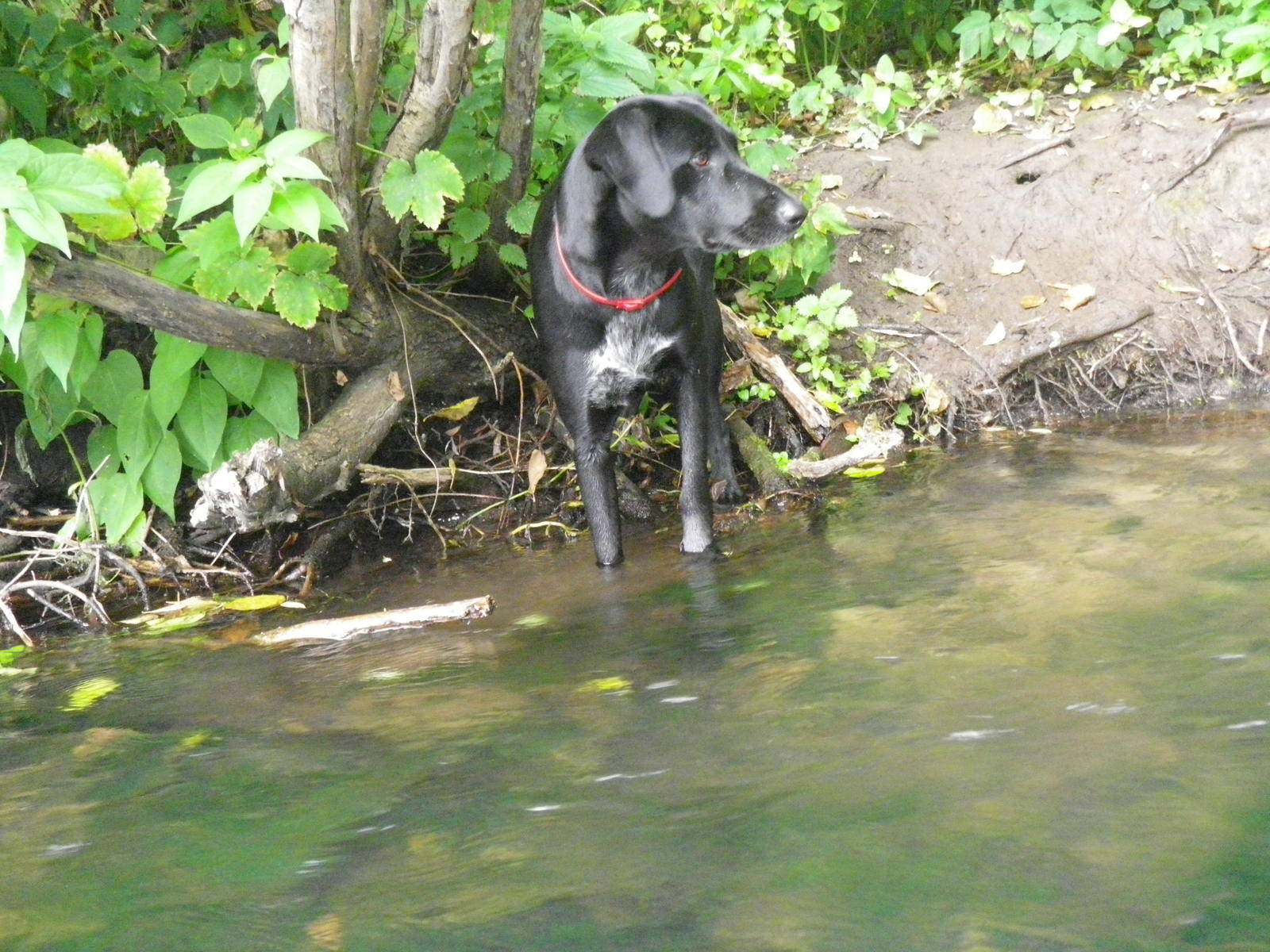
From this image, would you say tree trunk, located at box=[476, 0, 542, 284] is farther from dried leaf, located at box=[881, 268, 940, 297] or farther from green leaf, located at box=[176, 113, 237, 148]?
dried leaf, located at box=[881, 268, 940, 297]

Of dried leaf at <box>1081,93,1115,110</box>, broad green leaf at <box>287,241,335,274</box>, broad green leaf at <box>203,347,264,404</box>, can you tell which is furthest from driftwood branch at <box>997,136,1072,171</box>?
broad green leaf at <box>203,347,264,404</box>

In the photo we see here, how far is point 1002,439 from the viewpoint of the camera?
4996 mm

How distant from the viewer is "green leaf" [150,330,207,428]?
4.02m

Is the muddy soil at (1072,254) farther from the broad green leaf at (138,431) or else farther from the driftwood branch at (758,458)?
the broad green leaf at (138,431)

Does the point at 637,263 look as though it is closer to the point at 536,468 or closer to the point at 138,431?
the point at 536,468

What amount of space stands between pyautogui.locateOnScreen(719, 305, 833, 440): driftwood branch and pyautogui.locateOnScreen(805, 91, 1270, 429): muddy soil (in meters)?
0.47

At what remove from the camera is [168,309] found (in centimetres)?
374

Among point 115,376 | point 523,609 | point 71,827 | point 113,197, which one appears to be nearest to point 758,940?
point 71,827

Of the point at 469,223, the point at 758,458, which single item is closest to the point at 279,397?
the point at 469,223

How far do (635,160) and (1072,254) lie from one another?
279cm

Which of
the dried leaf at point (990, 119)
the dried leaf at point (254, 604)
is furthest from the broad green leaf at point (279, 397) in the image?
the dried leaf at point (990, 119)

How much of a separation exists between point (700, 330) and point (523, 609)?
1137 mm

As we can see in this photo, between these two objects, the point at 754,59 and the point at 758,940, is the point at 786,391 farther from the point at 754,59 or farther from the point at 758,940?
the point at 758,940

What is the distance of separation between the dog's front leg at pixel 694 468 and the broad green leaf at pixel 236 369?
133 centimetres
